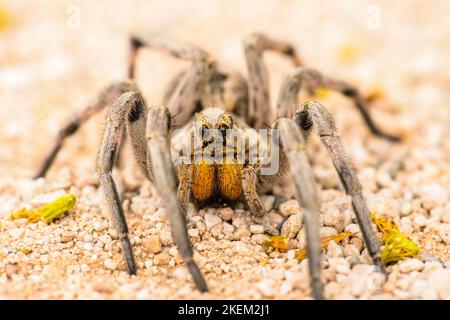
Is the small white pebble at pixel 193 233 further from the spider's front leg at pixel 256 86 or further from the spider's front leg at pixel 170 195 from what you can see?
the spider's front leg at pixel 256 86

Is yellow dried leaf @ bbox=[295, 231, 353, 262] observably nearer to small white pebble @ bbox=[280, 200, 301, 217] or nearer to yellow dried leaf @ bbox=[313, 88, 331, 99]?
small white pebble @ bbox=[280, 200, 301, 217]

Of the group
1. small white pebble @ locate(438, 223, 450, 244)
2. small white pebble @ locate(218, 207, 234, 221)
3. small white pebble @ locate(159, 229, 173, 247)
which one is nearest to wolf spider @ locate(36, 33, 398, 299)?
small white pebble @ locate(218, 207, 234, 221)

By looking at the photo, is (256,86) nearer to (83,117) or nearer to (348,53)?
(83,117)

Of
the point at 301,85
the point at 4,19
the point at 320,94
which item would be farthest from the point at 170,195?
the point at 4,19

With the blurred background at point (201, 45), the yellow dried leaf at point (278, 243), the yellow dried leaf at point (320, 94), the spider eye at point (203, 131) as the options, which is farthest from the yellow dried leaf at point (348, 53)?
the yellow dried leaf at point (278, 243)
